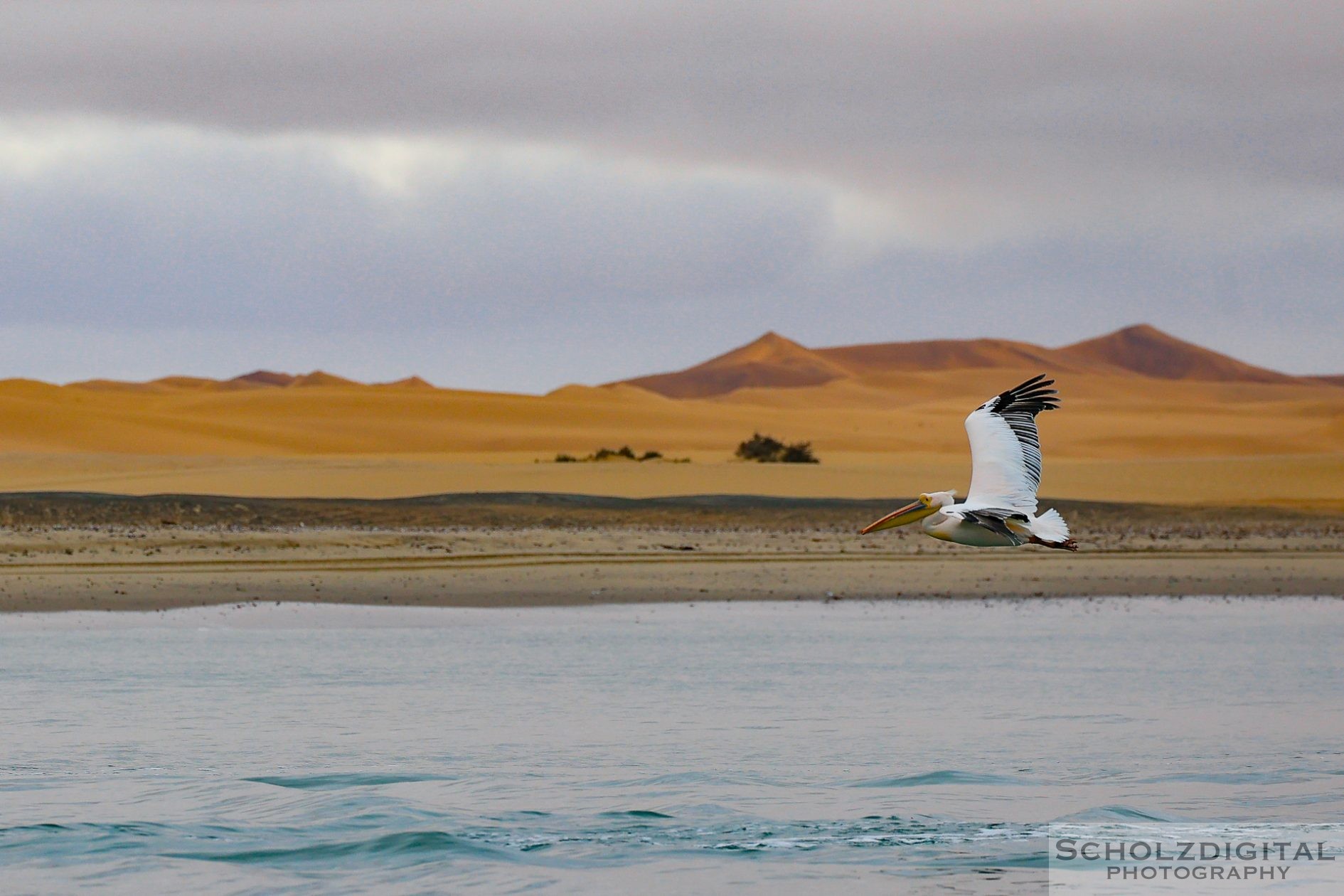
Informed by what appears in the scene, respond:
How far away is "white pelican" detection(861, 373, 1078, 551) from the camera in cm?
928

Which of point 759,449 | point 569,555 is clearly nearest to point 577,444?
point 759,449

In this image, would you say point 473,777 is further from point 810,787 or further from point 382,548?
point 382,548

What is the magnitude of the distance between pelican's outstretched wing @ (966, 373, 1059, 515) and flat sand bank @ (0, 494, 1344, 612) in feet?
25.4

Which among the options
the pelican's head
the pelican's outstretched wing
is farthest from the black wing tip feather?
the pelican's head

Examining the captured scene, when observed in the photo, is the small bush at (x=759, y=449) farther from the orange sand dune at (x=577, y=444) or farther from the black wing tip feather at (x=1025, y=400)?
the black wing tip feather at (x=1025, y=400)

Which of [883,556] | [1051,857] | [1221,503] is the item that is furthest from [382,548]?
[1221,503]

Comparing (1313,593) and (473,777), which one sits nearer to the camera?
(473,777)

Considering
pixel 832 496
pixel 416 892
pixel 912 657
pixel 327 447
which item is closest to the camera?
pixel 416 892

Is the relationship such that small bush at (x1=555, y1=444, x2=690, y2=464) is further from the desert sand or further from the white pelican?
the white pelican

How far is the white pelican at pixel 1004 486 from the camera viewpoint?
30.5 feet

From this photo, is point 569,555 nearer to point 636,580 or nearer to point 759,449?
point 636,580

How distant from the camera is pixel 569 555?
68.2ft

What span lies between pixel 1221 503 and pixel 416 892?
27.3 meters

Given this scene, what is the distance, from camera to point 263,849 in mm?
7578
